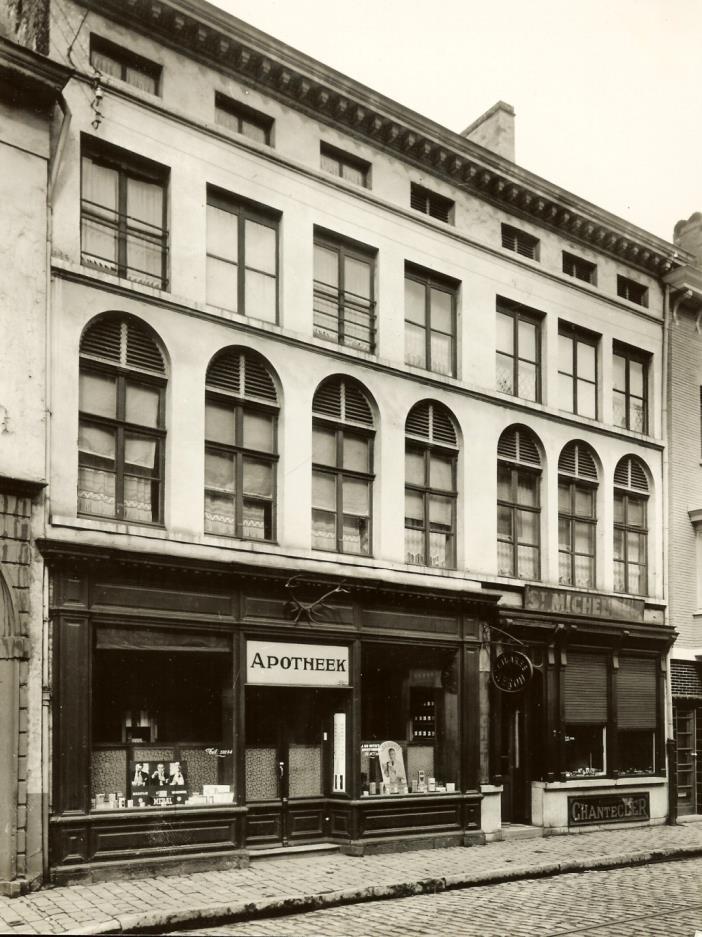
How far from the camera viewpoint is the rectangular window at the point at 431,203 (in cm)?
1981

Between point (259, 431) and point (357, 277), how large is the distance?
3524 millimetres

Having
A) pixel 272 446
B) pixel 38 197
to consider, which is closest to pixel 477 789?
pixel 272 446

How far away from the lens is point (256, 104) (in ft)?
56.6

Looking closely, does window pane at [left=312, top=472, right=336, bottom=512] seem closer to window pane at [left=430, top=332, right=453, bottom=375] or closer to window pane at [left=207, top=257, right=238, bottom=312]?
window pane at [left=207, top=257, right=238, bottom=312]

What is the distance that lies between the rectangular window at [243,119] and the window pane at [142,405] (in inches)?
179

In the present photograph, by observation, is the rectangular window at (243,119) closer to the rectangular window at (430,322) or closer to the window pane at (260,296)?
the window pane at (260,296)

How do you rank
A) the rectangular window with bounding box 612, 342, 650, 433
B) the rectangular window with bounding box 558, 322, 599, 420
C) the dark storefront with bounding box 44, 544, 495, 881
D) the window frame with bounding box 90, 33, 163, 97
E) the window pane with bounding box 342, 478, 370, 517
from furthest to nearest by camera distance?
the rectangular window with bounding box 612, 342, 650, 433 < the rectangular window with bounding box 558, 322, 599, 420 < the window pane with bounding box 342, 478, 370, 517 < the window frame with bounding box 90, 33, 163, 97 < the dark storefront with bounding box 44, 544, 495, 881

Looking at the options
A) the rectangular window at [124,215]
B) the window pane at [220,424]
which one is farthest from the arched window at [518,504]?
the rectangular window at [124,215]

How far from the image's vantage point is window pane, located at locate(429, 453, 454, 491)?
63.8ft

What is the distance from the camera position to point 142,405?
15.5 meters

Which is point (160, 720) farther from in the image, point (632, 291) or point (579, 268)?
point (632, 291)

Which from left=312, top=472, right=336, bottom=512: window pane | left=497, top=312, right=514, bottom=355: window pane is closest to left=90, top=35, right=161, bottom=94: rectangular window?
left=312, top=472, right=336, bottom=512: window pane

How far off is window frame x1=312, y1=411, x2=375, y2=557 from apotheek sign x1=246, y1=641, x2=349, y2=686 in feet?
5.30

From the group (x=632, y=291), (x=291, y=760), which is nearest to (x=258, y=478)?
(x=291, y=760)
